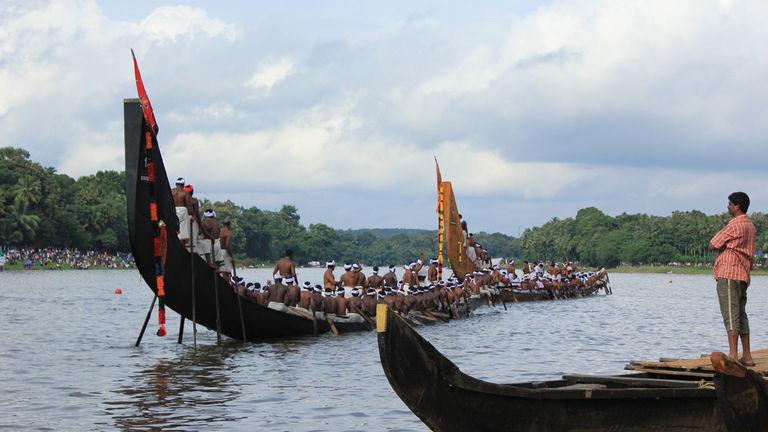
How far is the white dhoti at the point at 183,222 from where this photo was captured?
20047mm

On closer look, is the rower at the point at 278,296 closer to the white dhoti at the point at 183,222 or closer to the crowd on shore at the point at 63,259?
the white dhoti at the point at 183,222

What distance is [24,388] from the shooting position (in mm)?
16359

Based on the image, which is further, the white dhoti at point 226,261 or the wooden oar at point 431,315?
the wooden oar at point 431,315

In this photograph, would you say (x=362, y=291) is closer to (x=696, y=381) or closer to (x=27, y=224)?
(x=696, y=381)

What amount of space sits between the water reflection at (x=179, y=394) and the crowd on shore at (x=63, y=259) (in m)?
80.0

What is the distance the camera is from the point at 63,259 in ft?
334

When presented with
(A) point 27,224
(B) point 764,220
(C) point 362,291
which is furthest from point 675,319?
(B) point 764,220

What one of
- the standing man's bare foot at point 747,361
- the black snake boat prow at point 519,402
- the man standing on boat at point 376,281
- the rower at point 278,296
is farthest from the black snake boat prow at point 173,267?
the standing man's bare foot at point 747,361

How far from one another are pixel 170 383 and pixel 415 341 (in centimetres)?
905

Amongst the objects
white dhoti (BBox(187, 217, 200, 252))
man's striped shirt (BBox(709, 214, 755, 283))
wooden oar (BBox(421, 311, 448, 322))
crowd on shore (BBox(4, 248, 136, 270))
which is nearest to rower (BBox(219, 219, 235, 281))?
white dhoti (BBox(187, 217, 200, 252))

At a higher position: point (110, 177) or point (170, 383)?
point (110, 177)

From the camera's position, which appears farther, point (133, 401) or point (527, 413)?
point (133, 401)

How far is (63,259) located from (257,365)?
8799cm

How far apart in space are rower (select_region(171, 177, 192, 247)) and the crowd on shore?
258 ft
